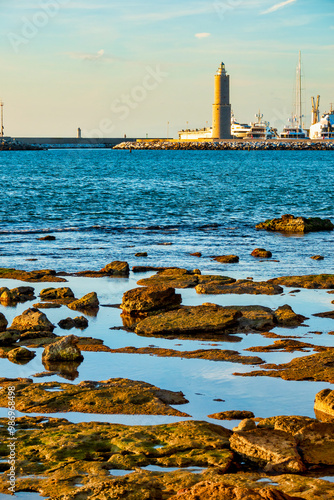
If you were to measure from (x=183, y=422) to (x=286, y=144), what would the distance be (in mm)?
163241

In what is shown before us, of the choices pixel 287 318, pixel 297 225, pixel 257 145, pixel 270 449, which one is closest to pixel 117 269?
pixel 287 318

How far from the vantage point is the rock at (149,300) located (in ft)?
39.2

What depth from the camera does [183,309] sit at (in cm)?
1116

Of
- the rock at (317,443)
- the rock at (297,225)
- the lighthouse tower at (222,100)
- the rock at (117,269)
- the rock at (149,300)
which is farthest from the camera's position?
the lighthouse tower at (222,100)

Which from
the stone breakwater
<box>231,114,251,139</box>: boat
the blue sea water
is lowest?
the blue sea water

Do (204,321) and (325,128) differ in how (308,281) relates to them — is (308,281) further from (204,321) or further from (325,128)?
(325,128)

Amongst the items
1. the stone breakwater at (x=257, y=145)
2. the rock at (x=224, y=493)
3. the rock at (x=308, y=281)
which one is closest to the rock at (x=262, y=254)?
the rock at (x=308, y=281)

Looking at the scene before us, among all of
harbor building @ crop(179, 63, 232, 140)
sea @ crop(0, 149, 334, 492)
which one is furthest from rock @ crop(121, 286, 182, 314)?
harbor building @ crop(179, 63, 232, 140)

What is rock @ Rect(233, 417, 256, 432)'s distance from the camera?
6355mm

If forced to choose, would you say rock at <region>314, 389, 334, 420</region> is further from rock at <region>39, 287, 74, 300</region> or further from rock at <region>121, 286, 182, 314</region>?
rock at <region>39, 287, 74, 300</region>

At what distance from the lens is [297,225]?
25469mm

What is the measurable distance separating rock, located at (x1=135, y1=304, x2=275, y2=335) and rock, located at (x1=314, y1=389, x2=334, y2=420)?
135 inches

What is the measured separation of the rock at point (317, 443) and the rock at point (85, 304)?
6.39 meters

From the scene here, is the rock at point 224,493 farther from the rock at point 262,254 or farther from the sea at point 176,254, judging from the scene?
the rock at point 262,254
